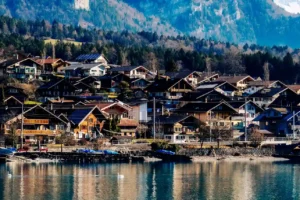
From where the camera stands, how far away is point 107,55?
406ft

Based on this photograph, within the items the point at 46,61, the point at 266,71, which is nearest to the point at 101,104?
the point at 46,61

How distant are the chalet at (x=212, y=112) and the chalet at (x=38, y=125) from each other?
547 inches

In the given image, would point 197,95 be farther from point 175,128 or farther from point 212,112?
point 175,128

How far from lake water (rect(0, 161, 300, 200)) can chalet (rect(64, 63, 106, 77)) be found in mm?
48060

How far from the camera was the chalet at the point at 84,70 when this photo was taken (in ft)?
338

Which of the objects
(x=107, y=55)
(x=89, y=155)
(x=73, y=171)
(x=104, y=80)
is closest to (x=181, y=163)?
(x=89, y=155)

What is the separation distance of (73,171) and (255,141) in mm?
22259

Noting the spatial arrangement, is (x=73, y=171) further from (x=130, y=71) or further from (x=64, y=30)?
(x=64, y=30)

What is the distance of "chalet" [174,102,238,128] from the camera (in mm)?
74125

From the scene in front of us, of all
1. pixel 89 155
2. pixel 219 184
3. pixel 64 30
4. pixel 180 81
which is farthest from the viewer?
pixel 64 30

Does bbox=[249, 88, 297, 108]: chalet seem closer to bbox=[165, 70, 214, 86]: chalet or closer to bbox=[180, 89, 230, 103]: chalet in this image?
bbox=[180, 89, 230, 103]: chalet

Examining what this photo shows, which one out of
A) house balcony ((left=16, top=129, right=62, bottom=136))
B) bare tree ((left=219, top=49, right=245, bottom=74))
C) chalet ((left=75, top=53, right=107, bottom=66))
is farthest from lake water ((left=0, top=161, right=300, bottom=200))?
bare tree ((left=219, top=49, right=245, bottom=74))

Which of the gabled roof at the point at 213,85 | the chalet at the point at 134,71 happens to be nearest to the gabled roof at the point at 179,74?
the chalet at the point at 134,71

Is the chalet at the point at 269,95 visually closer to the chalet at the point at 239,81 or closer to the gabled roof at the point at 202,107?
the chalet at the point at 239,81
